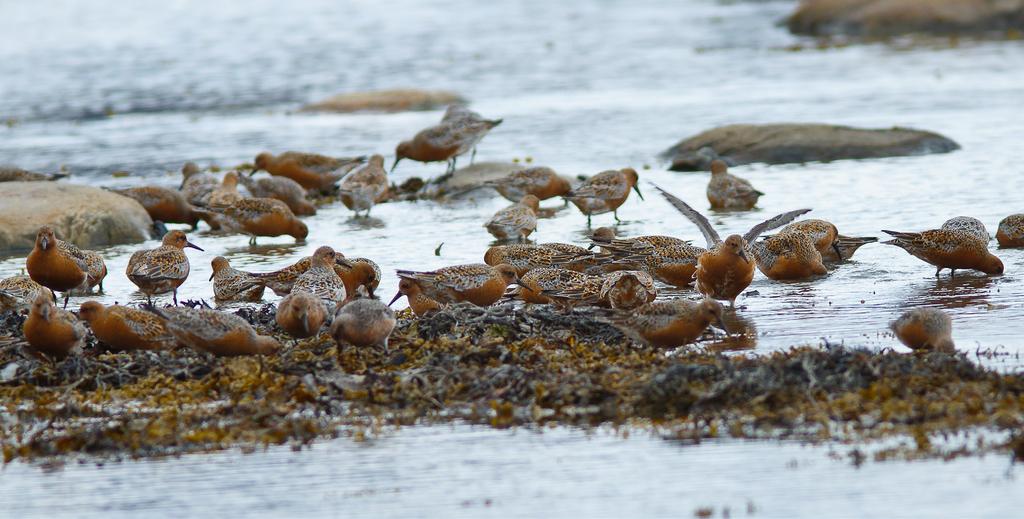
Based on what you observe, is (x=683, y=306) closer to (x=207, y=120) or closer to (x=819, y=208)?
(x=819, y=208)

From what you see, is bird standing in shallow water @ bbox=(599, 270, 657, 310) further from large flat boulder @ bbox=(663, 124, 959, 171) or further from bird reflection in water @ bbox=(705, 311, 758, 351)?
large flat boulder @ bbox=(663, 124, 959, 171)

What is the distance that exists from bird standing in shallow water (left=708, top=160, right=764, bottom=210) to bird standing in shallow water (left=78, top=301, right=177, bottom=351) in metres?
8.47

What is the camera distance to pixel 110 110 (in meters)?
30.4

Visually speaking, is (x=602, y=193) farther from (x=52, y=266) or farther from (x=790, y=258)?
(x=52, y=266)

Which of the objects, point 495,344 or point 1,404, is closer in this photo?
point 1,404

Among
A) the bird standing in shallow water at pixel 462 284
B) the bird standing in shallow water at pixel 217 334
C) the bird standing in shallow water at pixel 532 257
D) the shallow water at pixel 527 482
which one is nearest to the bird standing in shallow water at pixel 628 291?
the bird standing in shallow water at pixel 462 284

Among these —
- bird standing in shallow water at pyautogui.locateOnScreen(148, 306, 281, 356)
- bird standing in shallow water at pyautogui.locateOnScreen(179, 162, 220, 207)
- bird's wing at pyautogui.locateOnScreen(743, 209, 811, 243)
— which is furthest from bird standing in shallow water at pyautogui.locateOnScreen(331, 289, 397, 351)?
bird standing in shallow water at pyautogui.locateOnScreen(179, 162, 220, 207)

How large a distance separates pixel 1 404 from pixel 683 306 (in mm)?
4173

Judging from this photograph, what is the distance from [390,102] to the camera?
28797 mm

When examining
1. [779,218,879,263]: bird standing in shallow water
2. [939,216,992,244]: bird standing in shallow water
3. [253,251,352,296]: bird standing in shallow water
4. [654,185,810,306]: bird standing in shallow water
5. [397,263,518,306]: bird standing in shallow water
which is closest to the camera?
[654,185,810,306]: bird standing in shallow water

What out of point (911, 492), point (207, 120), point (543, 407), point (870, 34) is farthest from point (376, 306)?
point (870, 34)

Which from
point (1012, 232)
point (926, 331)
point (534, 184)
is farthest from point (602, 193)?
point (926, 331)

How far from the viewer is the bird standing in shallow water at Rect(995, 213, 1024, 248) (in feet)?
41.1

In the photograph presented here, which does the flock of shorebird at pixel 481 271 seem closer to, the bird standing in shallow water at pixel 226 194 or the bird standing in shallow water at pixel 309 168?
the bird standing in shallow water at pixel 226 194
